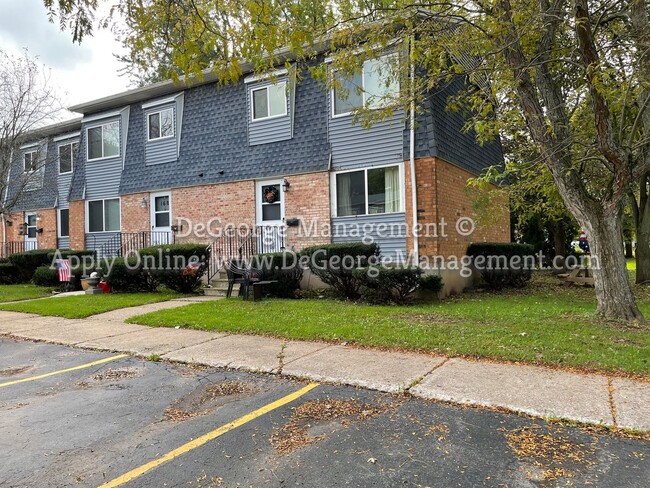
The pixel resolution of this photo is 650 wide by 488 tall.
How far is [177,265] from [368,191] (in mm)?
5588

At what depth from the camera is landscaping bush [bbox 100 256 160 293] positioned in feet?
42.2

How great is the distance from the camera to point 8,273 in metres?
17.4

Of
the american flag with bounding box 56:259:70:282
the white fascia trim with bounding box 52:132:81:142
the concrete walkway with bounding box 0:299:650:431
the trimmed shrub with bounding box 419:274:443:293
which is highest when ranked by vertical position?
the white fascia trim with bounding box 52:132:81:142

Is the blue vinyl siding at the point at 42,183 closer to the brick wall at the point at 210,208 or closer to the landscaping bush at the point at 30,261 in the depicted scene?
the landscaping bush at the point at 30,261

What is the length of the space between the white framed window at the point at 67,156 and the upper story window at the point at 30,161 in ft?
3.24

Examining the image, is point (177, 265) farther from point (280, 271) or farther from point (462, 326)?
point (462, 326)

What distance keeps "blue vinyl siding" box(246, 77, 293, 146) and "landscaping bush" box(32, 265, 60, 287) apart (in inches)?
Result: 300

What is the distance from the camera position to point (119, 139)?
55.9 ft

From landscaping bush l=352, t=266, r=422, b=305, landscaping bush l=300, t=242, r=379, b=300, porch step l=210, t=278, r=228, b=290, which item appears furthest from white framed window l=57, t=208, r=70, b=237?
landscaping bush l=352, t=266, r=422, b=305

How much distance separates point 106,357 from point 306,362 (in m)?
2.94

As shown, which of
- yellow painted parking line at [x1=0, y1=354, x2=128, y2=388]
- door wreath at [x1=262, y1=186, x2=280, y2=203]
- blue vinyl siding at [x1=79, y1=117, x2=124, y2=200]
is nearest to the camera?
yellow painted parking line at [x1=0, y1=354, x2=128, y2=388]

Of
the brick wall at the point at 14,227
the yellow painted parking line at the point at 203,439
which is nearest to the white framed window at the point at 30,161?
the brick wall at the point at 14,227

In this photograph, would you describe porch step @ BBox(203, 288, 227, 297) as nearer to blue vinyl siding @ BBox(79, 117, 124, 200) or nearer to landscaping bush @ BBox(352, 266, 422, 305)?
landscaping bush @ BBox(352, 266, 422, 305)

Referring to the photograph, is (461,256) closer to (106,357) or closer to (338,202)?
(338,202)
